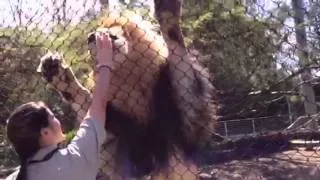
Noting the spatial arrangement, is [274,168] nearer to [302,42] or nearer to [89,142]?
[302,42]

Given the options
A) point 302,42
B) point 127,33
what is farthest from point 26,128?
point 302,42

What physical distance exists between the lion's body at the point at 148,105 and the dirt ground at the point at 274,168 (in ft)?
6.11

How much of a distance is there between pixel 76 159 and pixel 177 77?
0.57 meters

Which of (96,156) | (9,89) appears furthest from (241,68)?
(96,156)

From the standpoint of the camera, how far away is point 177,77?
1.85m

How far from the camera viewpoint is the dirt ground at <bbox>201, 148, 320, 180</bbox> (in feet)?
12.7

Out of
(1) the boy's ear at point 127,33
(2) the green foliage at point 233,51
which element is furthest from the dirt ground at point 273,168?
(1) the boy's ear at point 127,33

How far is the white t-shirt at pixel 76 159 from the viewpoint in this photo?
1.35m

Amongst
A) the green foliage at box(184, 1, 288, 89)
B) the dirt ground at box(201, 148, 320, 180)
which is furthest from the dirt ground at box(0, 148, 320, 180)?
the green foliage at box(184, 1, 288, 89)

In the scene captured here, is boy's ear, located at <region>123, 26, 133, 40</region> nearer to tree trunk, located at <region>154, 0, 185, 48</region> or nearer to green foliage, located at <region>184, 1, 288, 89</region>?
tree trunk, located at <region>154, 0, 185, 48</region>

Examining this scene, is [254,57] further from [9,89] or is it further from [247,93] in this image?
[9,89]

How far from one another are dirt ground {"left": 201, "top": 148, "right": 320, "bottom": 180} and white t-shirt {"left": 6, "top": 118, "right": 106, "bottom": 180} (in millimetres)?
2372

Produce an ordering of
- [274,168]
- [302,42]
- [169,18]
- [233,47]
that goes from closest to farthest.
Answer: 1. [169,18]
2. [302,42]
3. [233,47]
4. [274,168]

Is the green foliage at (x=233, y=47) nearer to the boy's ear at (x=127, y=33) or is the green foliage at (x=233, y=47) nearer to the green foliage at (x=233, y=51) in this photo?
the green foliage at (x=233, y=51)
